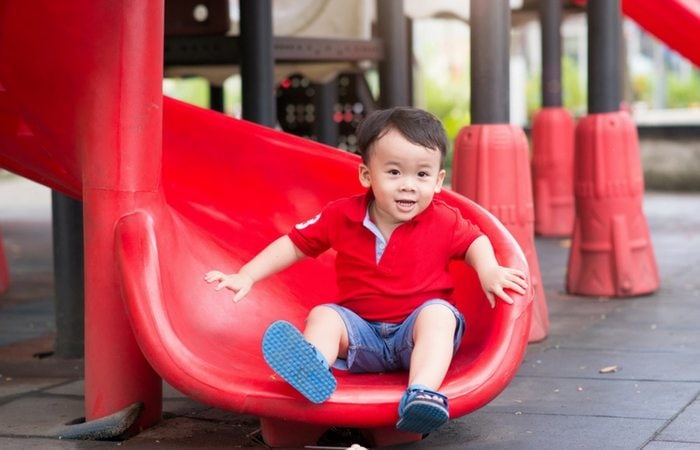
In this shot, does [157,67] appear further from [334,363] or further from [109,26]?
[334,363]

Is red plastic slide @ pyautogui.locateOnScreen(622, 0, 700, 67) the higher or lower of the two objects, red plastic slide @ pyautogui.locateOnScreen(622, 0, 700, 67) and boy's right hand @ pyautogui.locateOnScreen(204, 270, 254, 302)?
the higher

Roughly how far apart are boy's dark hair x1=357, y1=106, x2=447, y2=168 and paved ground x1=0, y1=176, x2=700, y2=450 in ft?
2.70

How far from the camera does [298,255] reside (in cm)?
379

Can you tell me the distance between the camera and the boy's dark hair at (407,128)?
3.58m

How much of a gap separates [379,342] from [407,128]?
1.94ft

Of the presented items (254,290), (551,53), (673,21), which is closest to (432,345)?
(254,290)

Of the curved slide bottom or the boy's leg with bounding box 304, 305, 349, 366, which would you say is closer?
the curved slide bottom

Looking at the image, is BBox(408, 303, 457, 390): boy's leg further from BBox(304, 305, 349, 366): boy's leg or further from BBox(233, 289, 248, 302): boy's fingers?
BBox(233, 289, 248, 302): boy's fingers

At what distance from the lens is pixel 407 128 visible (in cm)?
359

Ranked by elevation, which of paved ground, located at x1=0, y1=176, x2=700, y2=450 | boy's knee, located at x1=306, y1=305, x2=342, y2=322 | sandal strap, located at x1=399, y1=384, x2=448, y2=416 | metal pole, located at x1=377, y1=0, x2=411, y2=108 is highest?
metal pole, located at x1=377, y1=0, x2=411, y2=108

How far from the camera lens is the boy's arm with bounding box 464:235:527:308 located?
11.6 ft

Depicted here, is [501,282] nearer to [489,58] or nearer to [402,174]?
[402,174]

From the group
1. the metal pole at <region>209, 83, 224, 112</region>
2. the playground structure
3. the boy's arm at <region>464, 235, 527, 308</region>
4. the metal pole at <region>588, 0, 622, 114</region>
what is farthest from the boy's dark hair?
the metal pole at <region>209, 83, 224, 112</region>

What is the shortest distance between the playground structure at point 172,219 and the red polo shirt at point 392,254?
0.16 m
